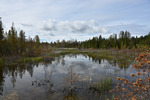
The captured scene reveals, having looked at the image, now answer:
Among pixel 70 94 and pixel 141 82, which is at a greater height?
pixel 141 82

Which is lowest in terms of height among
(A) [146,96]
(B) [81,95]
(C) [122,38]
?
(B) [81,95]

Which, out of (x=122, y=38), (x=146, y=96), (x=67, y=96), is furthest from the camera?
(x=122, y=38)

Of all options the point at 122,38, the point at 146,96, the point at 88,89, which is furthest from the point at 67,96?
the point at 122,38

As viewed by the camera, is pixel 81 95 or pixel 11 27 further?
pixel 11 27

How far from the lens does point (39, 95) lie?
17.7 feet

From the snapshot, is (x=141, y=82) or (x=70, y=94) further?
(x=70, y=94)

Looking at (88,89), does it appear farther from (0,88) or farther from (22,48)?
(22,48)

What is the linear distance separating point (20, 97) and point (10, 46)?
17.2 metres

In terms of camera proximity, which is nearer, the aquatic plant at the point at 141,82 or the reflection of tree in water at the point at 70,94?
the aquatic plant at the point at 141,82

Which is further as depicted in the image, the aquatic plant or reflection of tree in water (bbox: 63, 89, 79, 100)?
reflection of tree in water (bbox: 63, 89, 79, 100)

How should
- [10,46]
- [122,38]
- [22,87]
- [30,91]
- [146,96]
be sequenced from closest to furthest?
[146,96], [30,91], [22,87], [10,46], [122,38]

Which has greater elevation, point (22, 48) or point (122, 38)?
point (122, 38)

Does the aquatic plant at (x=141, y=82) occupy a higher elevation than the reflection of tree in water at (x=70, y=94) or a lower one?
higher

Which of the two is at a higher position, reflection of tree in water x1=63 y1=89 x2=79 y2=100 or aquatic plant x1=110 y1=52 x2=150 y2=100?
aquatic plant x1=110 y1=52 x2=150 y2=100
